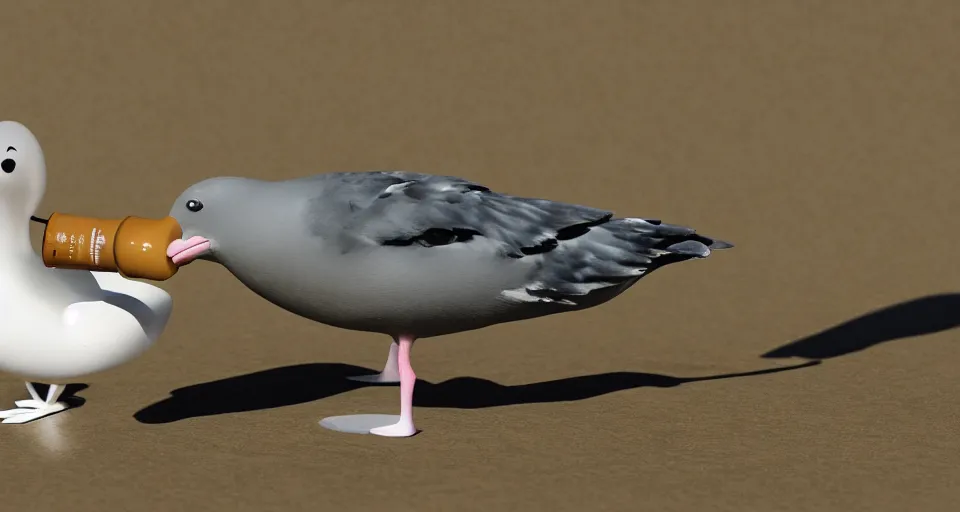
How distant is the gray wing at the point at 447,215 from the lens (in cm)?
923

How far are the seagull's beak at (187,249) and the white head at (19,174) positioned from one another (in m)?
0.90

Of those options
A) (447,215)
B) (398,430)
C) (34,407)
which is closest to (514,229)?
(447,215)

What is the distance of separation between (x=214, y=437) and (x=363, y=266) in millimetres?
1183

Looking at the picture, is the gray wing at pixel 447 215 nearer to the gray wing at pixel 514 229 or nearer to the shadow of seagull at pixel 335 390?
the gray wing at pixel 514 229

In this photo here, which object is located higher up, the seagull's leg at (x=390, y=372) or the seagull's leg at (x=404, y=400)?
the seagull's leg at (x=390, y=372)

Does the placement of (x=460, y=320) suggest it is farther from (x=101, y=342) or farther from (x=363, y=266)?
(x=101, y=342)

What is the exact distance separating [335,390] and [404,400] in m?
1.21

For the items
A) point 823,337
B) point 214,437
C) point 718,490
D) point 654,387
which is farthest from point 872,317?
point 214,437

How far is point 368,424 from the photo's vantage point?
9.57m

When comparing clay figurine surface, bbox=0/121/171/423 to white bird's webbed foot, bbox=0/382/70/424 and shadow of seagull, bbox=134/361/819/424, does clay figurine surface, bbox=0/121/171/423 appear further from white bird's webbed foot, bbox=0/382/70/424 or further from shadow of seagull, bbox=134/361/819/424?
shadow of seagull, bbox=134/361/819/424

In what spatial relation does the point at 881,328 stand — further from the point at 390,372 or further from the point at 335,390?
the point at 335,390

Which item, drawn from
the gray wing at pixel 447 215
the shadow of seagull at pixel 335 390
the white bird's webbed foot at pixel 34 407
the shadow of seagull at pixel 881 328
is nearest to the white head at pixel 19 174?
the white bird's webbed foot at pixel 34 407

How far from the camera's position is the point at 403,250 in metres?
9.24

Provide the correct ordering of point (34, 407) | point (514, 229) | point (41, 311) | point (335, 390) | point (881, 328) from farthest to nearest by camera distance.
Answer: point (881, 328) < point (335, 390) < point (34, 407) < point (41, 311) < point (514, 229)
